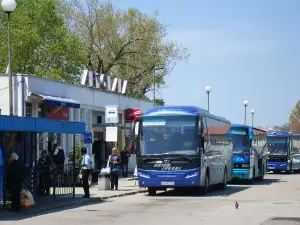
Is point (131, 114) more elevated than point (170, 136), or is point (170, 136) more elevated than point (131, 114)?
point (131, 114)

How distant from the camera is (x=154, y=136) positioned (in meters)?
25.9

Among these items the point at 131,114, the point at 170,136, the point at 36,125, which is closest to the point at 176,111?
the point at 170,136

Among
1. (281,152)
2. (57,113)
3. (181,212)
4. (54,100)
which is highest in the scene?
(54,100)

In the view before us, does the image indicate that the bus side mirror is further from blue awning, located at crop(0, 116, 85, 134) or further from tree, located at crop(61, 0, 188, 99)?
tree, located at crop(61, 0, 188, 99)

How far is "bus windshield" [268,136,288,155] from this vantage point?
49.7m

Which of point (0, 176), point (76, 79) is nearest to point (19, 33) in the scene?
point (76, 79)

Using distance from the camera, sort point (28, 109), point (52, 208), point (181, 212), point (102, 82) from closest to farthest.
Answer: point (181, 212)
point (52, 208)
point (28, 109)
point (102, 82)

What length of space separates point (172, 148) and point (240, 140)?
36.4 feet

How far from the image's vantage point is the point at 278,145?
50.0 m

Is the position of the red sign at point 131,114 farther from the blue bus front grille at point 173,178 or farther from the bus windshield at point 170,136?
the blue bus front grille at point 173,178

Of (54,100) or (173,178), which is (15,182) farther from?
(54,100)

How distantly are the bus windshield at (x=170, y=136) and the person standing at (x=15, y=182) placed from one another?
793cm

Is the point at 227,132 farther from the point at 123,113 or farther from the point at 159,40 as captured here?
the point at 159,40

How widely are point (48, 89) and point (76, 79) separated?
2079 cm
